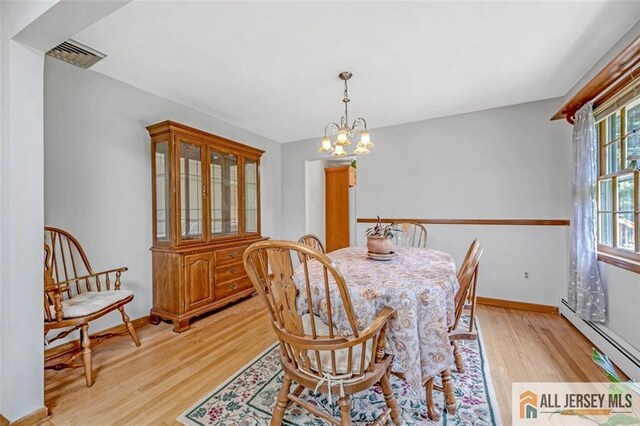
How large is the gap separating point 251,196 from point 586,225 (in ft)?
11.5

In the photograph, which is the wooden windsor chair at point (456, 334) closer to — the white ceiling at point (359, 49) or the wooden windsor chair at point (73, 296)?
the white ceiling at point (359, 49)

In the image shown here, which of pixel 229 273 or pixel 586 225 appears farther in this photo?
pixel 229 273

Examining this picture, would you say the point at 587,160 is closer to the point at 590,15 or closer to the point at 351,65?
the point at 590,15

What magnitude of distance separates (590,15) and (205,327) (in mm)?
3712

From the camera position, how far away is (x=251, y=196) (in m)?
3.71

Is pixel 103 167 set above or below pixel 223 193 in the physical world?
above

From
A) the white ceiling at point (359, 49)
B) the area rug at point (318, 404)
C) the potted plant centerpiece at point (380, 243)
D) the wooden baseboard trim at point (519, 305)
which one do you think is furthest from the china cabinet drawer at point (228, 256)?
the wooden baseboard trim at point (519, 305)

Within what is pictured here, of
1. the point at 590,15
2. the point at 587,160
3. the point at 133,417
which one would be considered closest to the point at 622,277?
the point at 587,160

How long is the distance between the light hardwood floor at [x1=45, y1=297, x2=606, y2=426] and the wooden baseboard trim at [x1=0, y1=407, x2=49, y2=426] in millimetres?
54

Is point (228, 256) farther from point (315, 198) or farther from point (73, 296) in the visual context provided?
point (315, 198)

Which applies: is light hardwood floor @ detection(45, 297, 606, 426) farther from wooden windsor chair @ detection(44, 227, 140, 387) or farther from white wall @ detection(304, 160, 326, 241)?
white wall @ detection(304, 160, 326, 241)

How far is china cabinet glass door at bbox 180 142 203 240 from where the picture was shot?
8.87 feet
